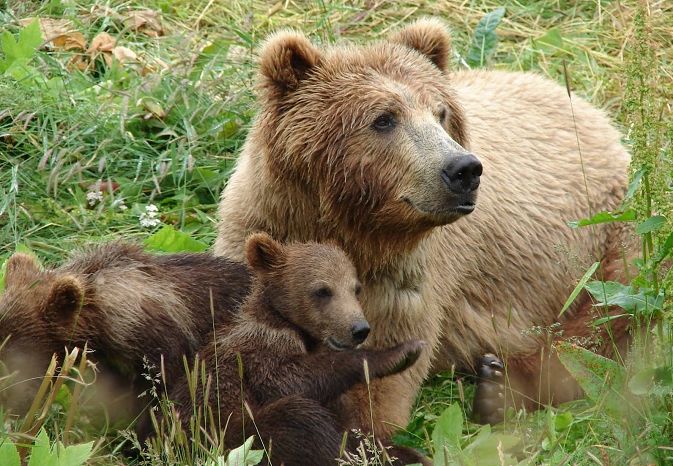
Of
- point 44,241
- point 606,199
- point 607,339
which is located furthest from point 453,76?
point 44,241

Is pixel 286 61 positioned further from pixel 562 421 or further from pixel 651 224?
pixel 562 421

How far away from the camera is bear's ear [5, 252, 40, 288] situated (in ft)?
14.8

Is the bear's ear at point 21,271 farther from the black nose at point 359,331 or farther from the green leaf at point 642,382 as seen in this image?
the green leaf at point 642,382

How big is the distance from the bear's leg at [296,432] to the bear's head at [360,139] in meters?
1.01

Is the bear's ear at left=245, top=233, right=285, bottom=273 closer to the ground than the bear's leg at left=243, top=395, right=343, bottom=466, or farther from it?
farther from it

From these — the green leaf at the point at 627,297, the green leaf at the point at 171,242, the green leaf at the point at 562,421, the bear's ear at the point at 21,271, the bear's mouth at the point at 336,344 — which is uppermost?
the green leaf at the point at 627,297

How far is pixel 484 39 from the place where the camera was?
7832 mm

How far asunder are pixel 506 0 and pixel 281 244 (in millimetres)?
4808

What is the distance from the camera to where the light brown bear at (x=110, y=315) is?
4.27 m

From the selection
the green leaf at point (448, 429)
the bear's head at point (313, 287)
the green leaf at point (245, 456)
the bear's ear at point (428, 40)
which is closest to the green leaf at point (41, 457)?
the green leaf at point (245, 456)

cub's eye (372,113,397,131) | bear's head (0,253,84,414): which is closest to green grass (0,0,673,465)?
bear's head (0,253,84,414)

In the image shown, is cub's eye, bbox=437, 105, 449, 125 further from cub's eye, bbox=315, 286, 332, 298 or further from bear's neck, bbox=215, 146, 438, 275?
cub's eye, bbox=315, 286, 332, 298

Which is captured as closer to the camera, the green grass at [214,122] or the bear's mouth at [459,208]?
the green grass at [214,122]

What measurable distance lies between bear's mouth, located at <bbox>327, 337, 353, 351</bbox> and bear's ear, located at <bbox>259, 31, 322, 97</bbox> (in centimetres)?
121
